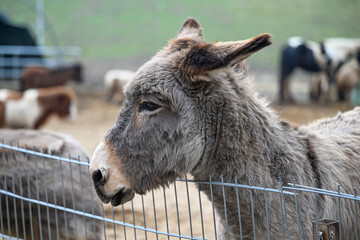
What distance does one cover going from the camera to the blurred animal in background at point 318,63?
15.6m

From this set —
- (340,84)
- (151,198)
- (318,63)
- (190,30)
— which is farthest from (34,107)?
(340,84)

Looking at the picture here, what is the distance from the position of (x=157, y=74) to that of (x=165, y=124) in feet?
1.08

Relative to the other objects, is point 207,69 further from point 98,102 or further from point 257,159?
point 98,102

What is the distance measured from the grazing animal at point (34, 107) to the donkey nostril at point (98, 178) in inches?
324

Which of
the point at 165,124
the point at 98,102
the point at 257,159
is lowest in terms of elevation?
the point at 98,102

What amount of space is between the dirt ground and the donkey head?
19cm

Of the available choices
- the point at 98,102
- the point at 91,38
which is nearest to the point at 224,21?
the point at 91,38

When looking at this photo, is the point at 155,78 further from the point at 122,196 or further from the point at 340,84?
the point at 340,84

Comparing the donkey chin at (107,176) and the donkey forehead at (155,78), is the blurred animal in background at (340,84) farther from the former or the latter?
the donkey chin at (107,176)

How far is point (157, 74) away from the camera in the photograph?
301cm

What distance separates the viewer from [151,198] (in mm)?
6332

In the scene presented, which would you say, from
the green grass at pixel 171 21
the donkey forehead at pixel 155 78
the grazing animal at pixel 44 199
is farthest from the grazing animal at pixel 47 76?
the donkey forehead at pixel 155 78

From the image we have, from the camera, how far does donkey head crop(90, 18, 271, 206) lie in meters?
2.92

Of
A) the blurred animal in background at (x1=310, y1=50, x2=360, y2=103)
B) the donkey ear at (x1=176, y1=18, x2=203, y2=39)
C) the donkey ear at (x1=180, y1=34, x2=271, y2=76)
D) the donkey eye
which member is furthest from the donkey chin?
the blurred animal in background at (x1=310, y1=50, x2=360, y2=103)
